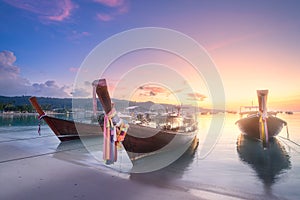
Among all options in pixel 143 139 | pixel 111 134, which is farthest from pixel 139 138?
pixel 111 134

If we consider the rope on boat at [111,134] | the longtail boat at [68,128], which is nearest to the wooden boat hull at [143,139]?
the longtail boat at [68,128]

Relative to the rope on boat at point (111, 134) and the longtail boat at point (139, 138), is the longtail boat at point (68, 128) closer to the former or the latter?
the longtail boat at point (139, 138)

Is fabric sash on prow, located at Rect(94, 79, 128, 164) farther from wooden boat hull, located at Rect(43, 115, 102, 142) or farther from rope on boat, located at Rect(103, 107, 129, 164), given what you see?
wooden boat hull, located at Rect(43, 115, 102, 142)

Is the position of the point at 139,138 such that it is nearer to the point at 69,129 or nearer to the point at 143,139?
the point at 143,139

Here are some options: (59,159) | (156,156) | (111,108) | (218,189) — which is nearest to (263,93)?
(156,156)

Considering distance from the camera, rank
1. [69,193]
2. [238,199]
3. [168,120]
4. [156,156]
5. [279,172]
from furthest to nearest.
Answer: [168,120] < [156,156] < [279,172] < [238,199] < [69,193]

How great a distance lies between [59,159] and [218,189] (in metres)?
5.76

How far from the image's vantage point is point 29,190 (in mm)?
4168

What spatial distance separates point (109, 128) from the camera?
5098 mm

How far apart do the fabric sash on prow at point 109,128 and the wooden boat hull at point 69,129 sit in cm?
819

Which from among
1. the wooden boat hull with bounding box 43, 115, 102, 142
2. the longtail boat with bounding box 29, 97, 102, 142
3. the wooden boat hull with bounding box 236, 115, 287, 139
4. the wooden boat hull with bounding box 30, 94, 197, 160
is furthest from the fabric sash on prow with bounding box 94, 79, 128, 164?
the wooden boat hull with bounding box 236, 115, 287, 139

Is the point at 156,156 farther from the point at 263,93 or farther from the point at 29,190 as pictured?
the point at 263,93

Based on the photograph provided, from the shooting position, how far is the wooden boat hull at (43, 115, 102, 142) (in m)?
12.2

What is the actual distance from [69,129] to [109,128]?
8803mm
